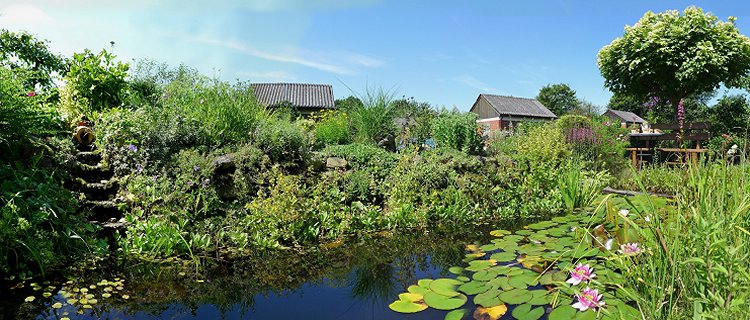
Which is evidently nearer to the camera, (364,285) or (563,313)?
(563,313)

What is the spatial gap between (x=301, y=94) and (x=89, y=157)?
2581 cm

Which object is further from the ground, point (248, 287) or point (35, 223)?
point (35, 223)

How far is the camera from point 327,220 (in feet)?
16.0

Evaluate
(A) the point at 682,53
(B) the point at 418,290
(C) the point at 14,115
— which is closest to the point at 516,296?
(B) the point at 418,290

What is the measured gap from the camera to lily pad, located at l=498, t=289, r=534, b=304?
8.96ft

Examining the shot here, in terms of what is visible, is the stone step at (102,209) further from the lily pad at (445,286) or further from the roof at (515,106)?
the roof at (515,106)

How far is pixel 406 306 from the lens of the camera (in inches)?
110

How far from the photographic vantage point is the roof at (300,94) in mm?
29047

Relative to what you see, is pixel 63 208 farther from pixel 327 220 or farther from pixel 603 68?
pixel 603 68

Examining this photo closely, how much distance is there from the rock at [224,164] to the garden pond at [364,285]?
1.59 m

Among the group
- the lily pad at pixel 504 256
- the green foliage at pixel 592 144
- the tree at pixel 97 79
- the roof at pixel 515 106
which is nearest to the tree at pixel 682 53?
the green foliage at pixel 592 144

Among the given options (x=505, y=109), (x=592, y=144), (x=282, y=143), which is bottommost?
(x=592, y=144)

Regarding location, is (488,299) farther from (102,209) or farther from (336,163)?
(102,209)

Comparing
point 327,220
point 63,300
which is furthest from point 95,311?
point 327,220
